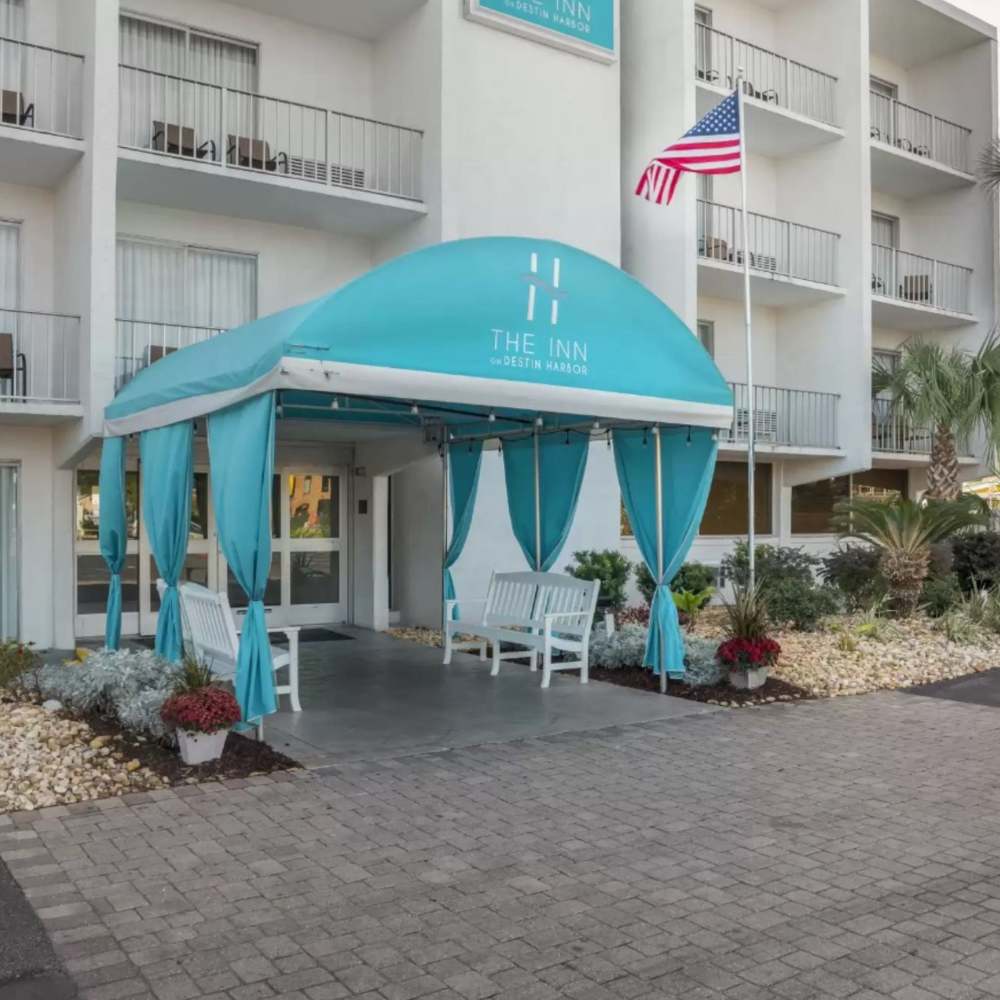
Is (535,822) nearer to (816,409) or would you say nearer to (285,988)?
(285,988)

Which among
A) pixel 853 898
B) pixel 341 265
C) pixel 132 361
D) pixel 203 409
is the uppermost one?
pixel 341 265

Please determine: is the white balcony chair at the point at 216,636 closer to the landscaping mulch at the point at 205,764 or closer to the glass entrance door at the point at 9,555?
the landscaping mulch at the point at 205,764

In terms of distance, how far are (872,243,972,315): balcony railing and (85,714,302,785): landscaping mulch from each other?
1712 centimetres

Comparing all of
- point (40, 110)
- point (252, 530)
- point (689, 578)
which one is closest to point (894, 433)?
point (689, 578)


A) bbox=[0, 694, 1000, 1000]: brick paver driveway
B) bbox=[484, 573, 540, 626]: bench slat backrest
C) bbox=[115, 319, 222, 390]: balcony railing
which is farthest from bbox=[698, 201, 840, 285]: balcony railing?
bbox=[0, 694, 1000, 1000]: brick paver driveway

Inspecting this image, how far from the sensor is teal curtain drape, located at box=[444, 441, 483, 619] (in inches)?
489

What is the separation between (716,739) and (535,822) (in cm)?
260

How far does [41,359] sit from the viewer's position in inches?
473

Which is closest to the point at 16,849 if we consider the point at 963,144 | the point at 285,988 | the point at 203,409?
the point at 285,988

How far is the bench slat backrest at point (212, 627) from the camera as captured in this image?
26.5 ft

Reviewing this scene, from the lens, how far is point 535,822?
6004mm

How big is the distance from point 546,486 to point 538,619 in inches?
78.1

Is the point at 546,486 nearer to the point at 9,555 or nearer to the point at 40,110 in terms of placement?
the point at 9,555

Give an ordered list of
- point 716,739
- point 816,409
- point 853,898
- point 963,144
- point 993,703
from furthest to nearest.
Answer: point 963,144 → point 816,409 → point 993,703 → point 716,739 → point 853,898
